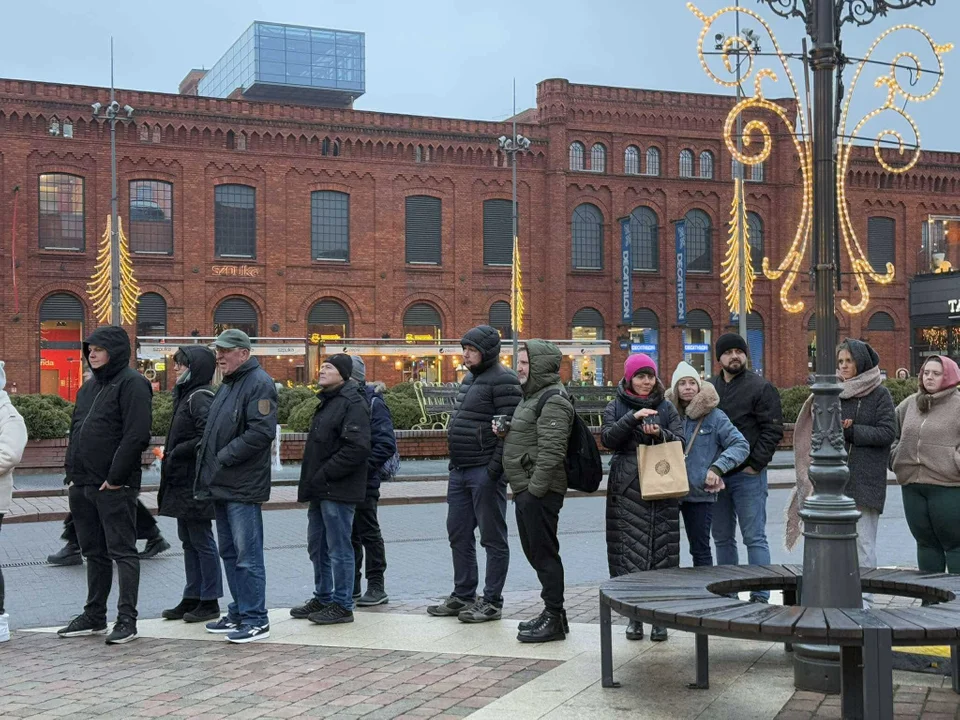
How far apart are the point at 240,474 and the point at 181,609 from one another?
4.92 feet

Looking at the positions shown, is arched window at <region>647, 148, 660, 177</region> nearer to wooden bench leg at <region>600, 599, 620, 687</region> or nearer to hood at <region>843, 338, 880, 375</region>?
hood at <region>843, 338, 880, 375</region>

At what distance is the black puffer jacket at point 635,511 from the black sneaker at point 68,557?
21.0 feet

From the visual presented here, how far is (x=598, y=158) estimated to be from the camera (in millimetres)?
46625

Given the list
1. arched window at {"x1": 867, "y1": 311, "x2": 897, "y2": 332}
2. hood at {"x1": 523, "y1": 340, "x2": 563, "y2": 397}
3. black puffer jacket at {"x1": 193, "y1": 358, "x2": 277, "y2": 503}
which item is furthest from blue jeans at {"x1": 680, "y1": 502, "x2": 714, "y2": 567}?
arched window at {"x1": 867, "y1": 311, "x2": 897, "y2": 332}

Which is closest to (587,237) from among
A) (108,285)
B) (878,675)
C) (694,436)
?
(108,285)

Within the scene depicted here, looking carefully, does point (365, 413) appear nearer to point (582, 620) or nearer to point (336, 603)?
point (336, 603)

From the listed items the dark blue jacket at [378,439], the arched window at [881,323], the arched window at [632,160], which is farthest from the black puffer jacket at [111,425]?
the arched window at [881,323]

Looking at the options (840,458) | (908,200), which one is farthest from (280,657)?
(908,200)

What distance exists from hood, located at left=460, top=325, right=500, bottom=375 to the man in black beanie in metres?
1.64

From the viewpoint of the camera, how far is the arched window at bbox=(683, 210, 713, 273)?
48.5 m

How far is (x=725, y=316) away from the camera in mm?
48281

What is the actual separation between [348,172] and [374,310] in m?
5.44

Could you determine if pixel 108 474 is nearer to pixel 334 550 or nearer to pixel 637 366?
pixel 334 550

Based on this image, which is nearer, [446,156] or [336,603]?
[336,603]
